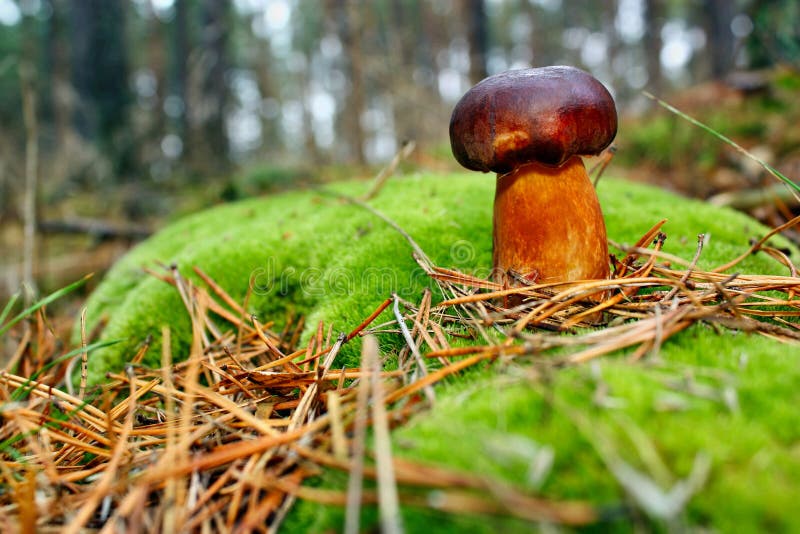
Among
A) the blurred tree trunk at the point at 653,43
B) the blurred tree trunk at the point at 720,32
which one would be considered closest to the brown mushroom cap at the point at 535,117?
the blurred tree trunk at the point at 653,43

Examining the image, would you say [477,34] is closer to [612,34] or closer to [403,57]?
[403,57]

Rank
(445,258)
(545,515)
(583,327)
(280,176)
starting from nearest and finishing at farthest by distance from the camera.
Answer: (545,515) → (583,327) → (445,258) → (280,176)

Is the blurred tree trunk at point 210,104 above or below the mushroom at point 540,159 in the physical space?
above

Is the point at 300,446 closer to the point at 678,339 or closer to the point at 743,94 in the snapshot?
the point at 678,339

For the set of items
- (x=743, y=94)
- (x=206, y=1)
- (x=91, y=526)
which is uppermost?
(x=206, y=1)

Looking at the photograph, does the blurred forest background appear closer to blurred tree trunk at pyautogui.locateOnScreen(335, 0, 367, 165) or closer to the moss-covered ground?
blurred tree trunk at pyautogui.locateOnScreen(335, 0, 367, 165)

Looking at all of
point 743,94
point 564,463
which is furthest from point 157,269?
point 743,94

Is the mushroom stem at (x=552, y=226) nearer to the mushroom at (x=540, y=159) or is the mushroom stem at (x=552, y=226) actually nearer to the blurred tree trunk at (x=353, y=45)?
the mushroom at (x=540, y=159)

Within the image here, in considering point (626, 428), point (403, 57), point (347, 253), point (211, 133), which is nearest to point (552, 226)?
point (347, 253)
